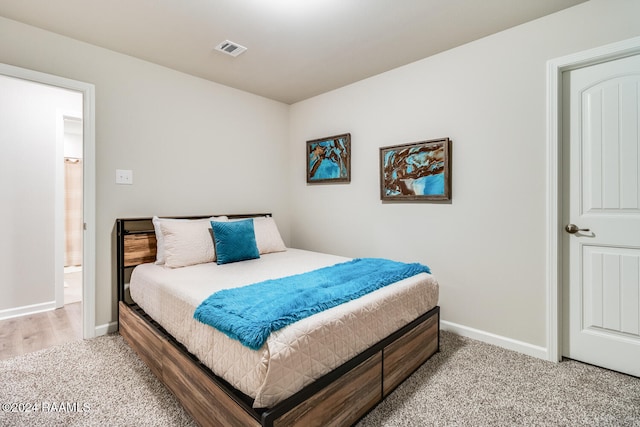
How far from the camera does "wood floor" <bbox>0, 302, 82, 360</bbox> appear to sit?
8.04 ft

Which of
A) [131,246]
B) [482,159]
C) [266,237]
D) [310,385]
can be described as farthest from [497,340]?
Answer: [131,246]

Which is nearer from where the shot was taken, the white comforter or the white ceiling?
the white comforter

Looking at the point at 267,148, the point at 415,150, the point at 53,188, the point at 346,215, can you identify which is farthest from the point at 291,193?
the point at 53,188

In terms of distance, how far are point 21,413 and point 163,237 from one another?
4.34 ft

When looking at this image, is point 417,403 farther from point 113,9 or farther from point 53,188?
point 53,188

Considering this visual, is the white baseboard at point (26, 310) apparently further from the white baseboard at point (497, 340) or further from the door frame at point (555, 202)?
the door frame at point (555, 202)

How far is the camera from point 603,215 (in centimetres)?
210

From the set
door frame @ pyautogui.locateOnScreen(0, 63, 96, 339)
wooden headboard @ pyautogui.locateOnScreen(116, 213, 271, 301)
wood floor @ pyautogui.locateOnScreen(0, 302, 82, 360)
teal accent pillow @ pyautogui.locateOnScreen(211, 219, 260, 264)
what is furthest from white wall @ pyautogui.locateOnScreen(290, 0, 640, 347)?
wood floor @ pyautogui.locateOnScreen(0, 302, 82, 360)

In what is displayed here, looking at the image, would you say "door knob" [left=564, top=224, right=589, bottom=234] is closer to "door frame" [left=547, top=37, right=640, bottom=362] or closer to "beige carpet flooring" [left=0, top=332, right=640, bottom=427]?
"door frame" [left=547, top=37, right=640, bottom=362]

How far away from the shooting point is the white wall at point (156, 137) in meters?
2.52

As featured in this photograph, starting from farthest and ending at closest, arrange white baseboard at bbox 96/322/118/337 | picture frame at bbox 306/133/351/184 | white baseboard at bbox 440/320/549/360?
picture frame at bbox 306/133/351/184, white baseboard at bbox 96/322/118/337, white baseboard at bbox 440/320/549/360

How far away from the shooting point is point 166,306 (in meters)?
1.96

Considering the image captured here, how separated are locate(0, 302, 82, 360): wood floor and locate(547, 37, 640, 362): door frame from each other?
12.1 feet

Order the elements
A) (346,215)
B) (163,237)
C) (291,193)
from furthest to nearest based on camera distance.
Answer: (291,193), (346,215), (163,237)
